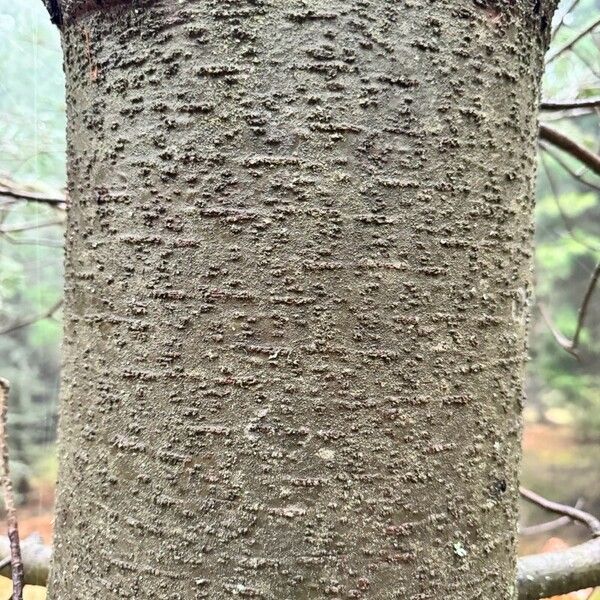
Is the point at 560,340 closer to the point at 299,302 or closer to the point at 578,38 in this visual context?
the point at 578,38

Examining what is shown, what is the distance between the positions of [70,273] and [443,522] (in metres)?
0.39

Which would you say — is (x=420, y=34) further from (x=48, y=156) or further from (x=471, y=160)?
(x=48, y=156)

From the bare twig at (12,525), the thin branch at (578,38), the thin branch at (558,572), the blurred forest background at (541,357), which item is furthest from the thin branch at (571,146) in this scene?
the blurred forest background at (541,357)

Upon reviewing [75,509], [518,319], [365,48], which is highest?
[365,48]

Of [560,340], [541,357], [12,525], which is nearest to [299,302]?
[12,525]

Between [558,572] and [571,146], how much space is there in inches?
29.9

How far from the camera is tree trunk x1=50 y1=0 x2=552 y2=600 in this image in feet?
1.47

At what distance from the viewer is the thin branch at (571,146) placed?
1.16m

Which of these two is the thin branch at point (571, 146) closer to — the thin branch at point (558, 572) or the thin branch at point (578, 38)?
the thin branch at point (578, 38)

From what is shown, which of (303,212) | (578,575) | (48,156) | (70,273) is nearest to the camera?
(303,212)

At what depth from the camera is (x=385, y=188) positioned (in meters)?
0.46

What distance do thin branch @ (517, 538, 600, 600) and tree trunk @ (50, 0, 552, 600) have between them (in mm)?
511

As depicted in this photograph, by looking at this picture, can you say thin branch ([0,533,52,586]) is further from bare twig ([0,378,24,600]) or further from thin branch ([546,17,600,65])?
thin branch ([546,17,600,65])

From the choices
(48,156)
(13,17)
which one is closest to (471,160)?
(48,156)
